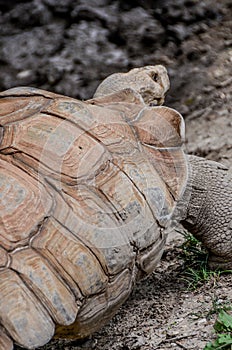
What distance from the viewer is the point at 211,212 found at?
4.94m

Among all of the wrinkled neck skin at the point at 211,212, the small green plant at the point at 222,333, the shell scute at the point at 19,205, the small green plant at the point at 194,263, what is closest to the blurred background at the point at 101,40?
the small green plant at the point at 194,263

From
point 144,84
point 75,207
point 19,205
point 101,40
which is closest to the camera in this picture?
point 19,205

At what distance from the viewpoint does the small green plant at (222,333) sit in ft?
12.5

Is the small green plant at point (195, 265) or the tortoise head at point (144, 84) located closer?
the small green plant at point (195, 265)

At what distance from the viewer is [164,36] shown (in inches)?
319

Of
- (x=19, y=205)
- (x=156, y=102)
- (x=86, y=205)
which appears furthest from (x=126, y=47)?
(x=19, y=205)

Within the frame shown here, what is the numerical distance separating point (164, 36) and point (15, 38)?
1719 millimetres

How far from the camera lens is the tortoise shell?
3820 millimetres

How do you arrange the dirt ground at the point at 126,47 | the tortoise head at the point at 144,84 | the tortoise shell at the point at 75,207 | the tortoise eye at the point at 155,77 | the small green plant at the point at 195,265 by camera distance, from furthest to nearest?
the dirt ground at the point at 126,47 < the tortoise eye at the point at 155,77 < the tortoise head at the point at 144,84 < the small green plant at the point at 195,265 < the tortoise shell at the point at 75,207

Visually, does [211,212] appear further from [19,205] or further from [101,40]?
[101,40]

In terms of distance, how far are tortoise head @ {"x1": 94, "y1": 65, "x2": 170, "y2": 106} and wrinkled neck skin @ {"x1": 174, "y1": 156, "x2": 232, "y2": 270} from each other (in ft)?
2.48

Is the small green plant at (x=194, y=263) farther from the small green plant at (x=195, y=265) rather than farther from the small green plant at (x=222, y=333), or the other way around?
the small green plant at (x=222, y=333)

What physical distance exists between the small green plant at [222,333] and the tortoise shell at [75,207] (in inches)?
24.6

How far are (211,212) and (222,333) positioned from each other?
115 cm
